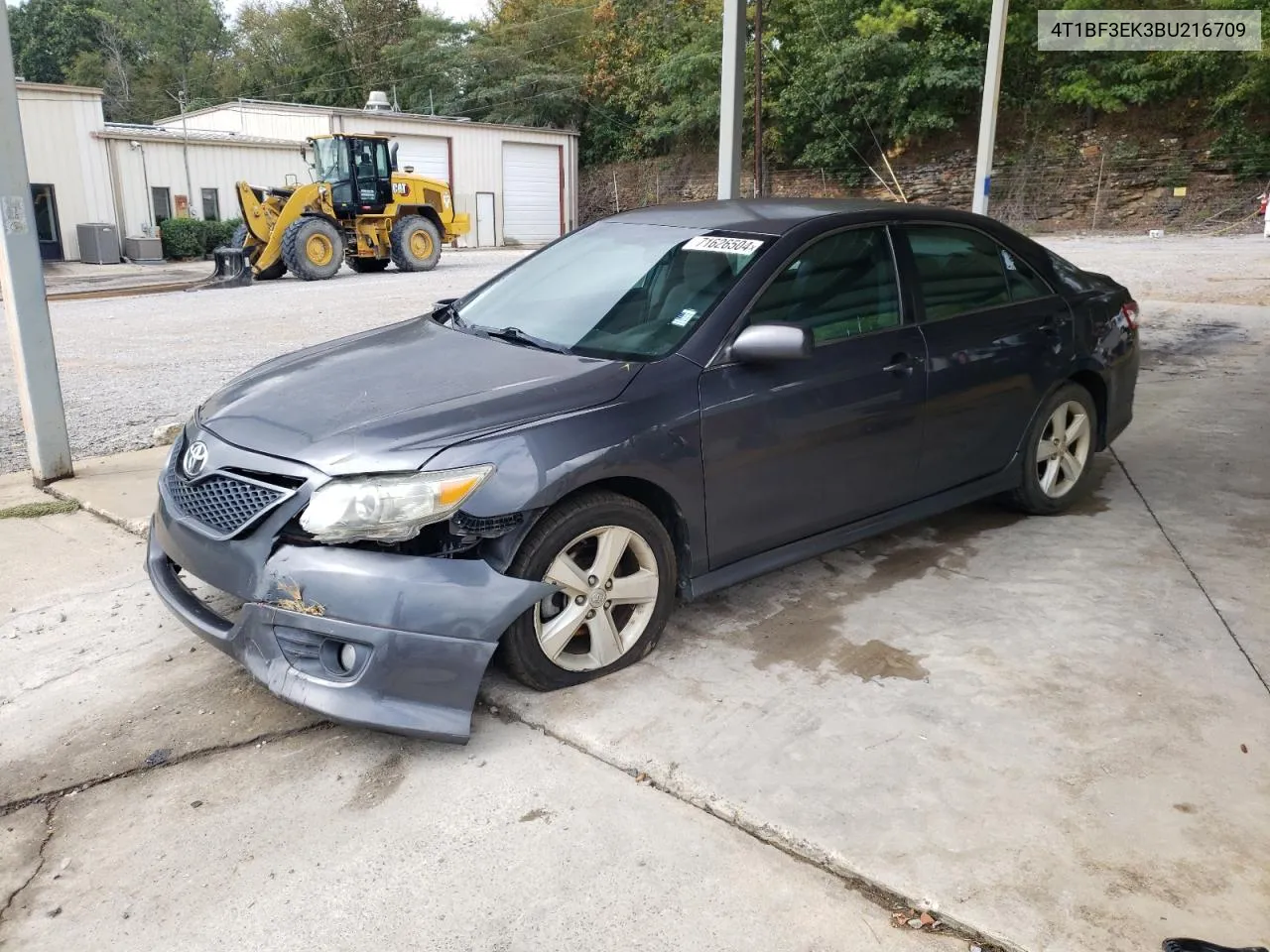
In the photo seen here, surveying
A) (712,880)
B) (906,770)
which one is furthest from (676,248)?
(712,880)

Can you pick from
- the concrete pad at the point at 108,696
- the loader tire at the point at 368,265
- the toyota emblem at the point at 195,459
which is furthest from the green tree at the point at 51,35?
the toyota emblem at the point at 195,459

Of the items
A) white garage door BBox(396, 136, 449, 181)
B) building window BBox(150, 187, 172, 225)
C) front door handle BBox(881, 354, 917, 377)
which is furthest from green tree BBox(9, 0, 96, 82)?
front door handle BBox(881, 354, 917, 377)

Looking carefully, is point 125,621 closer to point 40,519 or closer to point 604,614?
point 40,519

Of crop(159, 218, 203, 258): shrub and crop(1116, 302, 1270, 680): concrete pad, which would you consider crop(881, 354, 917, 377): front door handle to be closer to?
crop(1116, 302, 1270, 680): concrete pad

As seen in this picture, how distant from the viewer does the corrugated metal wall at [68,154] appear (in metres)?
25.4

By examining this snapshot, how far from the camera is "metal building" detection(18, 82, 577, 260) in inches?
1023

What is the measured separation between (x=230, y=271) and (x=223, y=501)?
16460 millimetres

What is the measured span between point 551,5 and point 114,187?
93.3 feet

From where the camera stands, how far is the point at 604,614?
3355mm

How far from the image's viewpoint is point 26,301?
5281 mm

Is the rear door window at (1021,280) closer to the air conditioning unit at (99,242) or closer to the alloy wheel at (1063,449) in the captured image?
the alloy wheel at (1063,449)

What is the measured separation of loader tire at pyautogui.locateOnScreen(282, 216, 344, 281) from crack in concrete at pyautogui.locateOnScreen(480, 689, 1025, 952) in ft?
54.8

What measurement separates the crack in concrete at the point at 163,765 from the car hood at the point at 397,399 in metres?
0.85

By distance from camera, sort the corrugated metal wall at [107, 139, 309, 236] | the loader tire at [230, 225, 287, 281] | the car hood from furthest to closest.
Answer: the corrugated metal wall at [107, 139, 309, 236] → the loader tire at [230, 225, 287, 281] → the car hood
